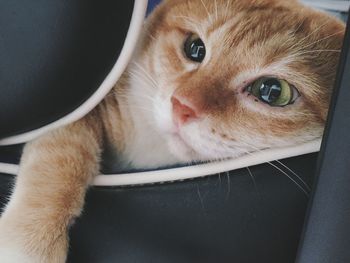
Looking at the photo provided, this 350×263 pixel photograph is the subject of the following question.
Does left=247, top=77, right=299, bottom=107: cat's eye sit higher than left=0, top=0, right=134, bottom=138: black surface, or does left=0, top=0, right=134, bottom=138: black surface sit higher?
left=247, top=77, right=299, bottom=107: cat's eye

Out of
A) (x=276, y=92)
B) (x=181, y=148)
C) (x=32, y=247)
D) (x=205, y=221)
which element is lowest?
(x=32, y=247)

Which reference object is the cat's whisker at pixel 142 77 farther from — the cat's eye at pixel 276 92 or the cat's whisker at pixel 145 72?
the cat's eye at pixel 276 92

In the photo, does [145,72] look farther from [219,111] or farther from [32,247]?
[32,247]

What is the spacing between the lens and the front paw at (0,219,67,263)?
749 millimetres

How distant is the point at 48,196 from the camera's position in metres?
0.80

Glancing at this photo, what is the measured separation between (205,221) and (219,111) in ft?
0.64

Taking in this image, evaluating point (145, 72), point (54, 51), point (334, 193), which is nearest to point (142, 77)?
point (145, 72)

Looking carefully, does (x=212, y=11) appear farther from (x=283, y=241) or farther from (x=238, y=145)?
(x=283, y=241)

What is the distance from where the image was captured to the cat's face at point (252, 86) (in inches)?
32.1

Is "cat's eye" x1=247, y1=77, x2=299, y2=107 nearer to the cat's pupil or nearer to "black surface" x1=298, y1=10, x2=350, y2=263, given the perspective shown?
the cat's pupil

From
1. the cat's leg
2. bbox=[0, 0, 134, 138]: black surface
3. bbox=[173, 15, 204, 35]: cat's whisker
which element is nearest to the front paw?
the cat's leg

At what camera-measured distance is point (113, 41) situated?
670 millimetres

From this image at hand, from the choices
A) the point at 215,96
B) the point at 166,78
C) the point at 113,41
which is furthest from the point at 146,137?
the point at 113,41

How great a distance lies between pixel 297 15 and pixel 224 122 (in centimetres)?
26
